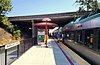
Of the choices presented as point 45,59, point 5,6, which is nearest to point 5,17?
point 5,6

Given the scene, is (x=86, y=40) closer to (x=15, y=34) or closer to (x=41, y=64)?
(x=41, y=64)

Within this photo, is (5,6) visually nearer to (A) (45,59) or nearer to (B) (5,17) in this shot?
(B) (5,17)

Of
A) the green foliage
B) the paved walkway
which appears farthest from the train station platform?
the green foliage

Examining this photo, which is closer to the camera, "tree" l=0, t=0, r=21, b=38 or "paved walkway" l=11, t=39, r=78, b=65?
"paved walkway" l=11, t=39, r=78, b=65

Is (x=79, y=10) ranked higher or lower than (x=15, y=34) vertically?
higher

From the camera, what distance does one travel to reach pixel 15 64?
11.1 m

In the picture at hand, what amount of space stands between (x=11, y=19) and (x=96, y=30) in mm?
51294

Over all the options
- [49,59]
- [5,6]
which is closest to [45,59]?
[49,59]

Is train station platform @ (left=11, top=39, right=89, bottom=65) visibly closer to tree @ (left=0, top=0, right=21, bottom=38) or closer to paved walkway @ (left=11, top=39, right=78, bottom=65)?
paved walkway @ (left=11, top=39, right=78, bottom=65)

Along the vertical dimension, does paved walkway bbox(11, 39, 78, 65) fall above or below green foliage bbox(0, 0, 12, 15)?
below

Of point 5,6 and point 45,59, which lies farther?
point 5,6

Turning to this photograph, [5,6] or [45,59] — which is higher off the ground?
[5,6]

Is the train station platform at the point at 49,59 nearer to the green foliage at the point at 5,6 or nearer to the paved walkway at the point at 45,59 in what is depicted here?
the paved walkway at the point at 45,59

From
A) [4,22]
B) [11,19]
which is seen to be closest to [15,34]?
[4,22]
